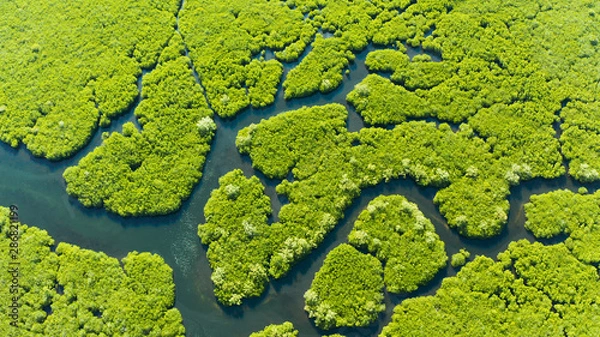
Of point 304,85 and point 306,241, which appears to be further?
point 304,85

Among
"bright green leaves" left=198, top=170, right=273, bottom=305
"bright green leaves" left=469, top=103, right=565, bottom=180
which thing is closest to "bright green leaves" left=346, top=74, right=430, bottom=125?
"bright green leaves" left=469, top=103, right=565, bottom=180

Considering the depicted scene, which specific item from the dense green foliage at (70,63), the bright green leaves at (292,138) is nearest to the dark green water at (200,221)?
the bright green leaves at (292,138)

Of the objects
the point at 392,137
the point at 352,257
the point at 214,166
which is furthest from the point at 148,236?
the point at 392,137

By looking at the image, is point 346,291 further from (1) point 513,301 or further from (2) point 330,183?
(1) point 513,301

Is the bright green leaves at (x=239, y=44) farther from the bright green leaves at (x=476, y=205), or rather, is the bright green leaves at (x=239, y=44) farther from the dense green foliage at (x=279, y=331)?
the dense green foliage at (x=279, y=331)

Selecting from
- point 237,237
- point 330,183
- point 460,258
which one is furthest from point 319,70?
point 460,258

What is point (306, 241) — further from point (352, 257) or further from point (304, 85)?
point (304, 85)

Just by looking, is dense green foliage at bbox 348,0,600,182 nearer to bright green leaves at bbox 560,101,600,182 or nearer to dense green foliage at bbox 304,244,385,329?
bright green leaves at bbox 560,101,600,182
